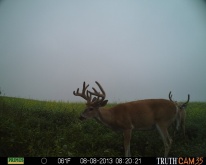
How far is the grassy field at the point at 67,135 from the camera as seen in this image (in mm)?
5320

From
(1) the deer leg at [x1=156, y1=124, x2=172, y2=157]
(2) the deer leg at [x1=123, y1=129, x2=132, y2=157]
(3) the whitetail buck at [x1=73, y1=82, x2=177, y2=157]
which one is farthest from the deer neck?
(1) the deer leg at [x1=156, y1=124, x2=172, y2=157]

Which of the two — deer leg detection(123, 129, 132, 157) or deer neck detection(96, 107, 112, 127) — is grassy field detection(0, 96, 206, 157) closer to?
deer leg detection(123, 129, 132, 157)

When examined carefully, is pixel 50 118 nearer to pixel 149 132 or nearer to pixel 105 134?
pixel 105 134

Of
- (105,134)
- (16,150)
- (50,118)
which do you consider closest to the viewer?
(16,150)

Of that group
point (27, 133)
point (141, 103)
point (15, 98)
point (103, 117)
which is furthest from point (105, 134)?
point (15, 98)

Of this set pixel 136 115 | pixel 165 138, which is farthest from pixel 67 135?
pixel 165 138

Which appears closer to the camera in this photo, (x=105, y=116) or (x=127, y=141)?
(x=127, y=141)

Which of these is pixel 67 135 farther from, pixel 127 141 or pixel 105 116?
pixel 127 141

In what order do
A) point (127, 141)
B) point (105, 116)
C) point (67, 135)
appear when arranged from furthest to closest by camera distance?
point (67, 135), point (105, 116), point (127, 141)

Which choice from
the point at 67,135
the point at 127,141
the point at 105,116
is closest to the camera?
the point at 127,141

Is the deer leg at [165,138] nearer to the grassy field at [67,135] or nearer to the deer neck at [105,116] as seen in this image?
the grassy field at [67,135]

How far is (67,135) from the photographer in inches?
231

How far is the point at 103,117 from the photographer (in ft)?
17.9

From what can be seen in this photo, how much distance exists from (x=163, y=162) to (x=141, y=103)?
1297 millimetres
